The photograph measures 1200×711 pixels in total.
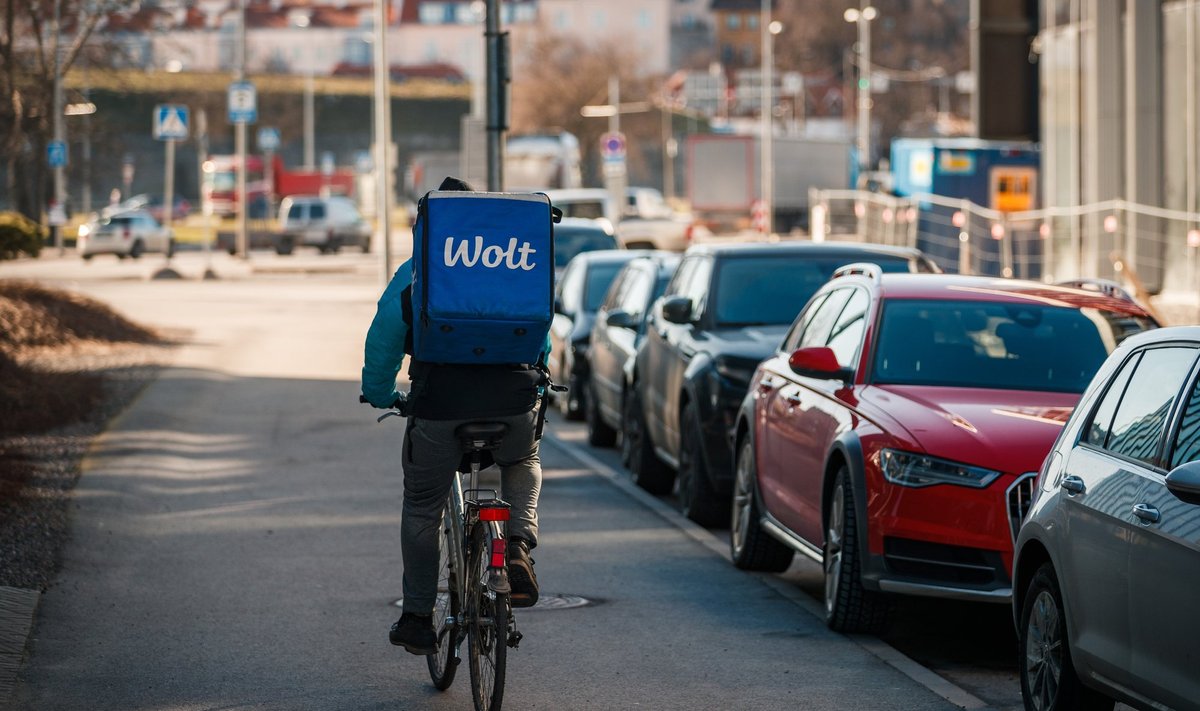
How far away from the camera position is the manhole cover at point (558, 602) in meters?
9.48

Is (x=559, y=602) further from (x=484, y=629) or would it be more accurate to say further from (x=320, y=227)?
(x=320, y=227)

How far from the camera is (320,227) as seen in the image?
67.9 metres

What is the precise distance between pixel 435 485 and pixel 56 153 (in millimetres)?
30853

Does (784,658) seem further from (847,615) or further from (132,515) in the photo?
(132,515)

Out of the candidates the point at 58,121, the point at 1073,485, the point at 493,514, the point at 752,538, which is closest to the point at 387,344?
the point at 493,514

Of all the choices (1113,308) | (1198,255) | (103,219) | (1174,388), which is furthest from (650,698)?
(103,219)

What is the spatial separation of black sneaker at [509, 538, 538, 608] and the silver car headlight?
2.01 m

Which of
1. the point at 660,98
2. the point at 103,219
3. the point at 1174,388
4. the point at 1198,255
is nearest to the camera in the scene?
the point at 1174,388

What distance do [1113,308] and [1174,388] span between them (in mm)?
4160

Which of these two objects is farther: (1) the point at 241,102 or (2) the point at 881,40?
(2) the point at 881,40

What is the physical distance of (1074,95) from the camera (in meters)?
36.4

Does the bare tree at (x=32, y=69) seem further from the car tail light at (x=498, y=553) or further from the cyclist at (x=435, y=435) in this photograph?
the car tail light at (x=498, y=553)

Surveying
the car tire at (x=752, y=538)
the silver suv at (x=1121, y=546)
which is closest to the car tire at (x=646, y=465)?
the car tire at (x=752, y=538)

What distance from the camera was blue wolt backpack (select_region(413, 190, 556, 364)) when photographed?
6750 millimetres
